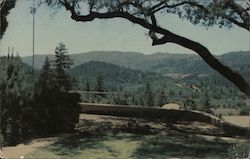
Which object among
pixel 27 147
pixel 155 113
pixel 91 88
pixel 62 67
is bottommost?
pixel 27 147

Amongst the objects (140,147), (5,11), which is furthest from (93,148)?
(5,11)

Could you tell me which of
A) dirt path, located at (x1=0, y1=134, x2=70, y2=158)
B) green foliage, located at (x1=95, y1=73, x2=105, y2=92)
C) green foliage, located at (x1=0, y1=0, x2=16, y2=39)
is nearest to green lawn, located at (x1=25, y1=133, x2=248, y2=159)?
dirt path, located at (x1=0, y1=134, x2=70, y2=158)

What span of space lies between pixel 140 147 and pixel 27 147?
1985mm

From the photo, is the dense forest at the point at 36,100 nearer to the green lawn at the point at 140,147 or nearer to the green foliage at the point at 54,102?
the green foliage at the point at 54,102

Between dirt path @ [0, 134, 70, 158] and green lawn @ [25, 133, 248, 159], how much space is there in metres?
0.18

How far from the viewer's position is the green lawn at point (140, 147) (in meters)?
8.66

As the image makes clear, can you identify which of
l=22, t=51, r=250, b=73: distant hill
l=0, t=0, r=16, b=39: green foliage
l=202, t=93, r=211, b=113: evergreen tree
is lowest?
l=202, t=93, r=211, b=113: evergreen tree

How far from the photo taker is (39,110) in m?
10.2

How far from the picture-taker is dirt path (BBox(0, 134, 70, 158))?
8.89 metres

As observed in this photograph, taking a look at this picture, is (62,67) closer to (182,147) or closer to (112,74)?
(112,74)

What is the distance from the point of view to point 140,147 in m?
9.08

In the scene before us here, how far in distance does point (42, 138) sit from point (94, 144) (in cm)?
128

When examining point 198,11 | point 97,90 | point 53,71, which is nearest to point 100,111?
point 97,90

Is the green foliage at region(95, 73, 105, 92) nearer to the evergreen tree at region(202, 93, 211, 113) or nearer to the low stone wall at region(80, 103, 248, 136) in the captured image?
the low stone wall at region(80, 103, 248, 136)
